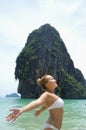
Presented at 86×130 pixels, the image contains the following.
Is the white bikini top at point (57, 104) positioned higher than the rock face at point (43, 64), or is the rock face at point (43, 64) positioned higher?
the rock face at point (43, 64)

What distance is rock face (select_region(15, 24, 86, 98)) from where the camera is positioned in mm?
86375

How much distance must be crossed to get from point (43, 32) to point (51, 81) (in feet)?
280

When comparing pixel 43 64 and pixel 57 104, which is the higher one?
pixel 43 64

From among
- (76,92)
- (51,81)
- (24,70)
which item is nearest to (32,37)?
(24,70)

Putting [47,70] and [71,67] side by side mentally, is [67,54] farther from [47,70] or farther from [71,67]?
[47,70]

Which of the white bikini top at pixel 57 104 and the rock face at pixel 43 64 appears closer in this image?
the white bikini top at pixel 57 104

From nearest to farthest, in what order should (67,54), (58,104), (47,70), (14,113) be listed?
(14,113)
(58,104)
(47,70)
(67,54)

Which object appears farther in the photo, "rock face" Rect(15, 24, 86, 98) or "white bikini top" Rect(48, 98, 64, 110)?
"rock face" Rect(15, 24, 86, 98)

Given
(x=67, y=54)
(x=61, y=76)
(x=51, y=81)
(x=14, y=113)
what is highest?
(x=67, y=54)

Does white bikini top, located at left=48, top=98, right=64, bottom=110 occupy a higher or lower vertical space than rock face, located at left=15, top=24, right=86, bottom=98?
lower

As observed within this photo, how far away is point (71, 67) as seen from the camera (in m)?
97.0

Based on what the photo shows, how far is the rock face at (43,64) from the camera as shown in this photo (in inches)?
3401

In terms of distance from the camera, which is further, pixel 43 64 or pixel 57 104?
pixel 43 64

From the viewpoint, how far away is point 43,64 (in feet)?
284
